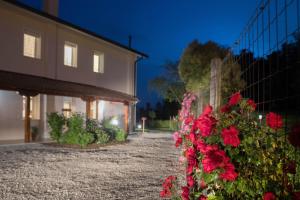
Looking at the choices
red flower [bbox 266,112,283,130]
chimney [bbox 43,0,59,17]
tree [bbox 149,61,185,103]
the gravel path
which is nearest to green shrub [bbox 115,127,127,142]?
the gravel path

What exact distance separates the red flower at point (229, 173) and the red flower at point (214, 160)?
4cm

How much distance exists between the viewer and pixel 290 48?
2773mm

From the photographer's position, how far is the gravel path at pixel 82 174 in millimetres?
5676

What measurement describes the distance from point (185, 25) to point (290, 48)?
77.5 m

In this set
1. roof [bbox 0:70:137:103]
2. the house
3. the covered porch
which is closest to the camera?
roof [bbox 0:70:137:103]

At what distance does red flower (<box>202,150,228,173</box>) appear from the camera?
2460 millimetres

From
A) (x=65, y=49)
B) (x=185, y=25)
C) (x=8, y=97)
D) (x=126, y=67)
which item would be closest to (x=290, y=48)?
(x=8, y=97)

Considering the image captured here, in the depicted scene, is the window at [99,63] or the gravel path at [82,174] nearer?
the gravel path at [82,174]

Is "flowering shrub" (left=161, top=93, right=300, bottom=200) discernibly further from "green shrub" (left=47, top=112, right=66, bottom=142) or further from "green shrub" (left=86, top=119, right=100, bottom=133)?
"green shrub" (left=47, top=112, right=66, bottom=142)

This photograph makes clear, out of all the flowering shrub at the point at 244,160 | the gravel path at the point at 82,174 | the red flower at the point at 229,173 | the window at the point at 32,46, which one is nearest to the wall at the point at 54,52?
A: the window at the point at 32,46

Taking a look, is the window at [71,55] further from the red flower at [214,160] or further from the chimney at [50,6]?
the red flower at [214,160]

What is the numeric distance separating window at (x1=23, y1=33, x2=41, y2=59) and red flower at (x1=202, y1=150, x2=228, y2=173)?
1385 centimetres

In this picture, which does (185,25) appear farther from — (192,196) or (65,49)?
(192,196)

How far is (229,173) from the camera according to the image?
2.44 meters
